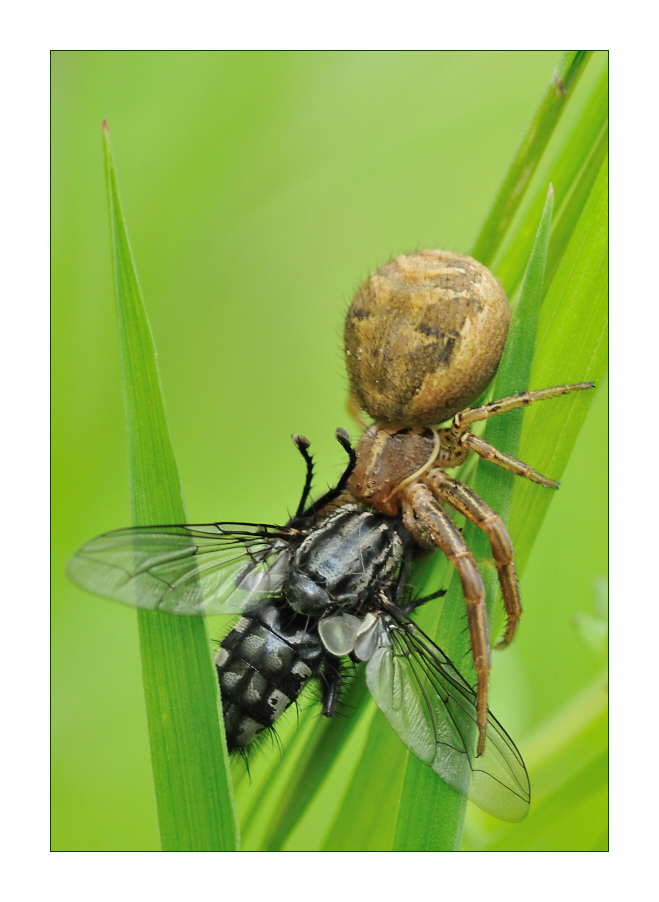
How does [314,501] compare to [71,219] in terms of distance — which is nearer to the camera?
[314,501]

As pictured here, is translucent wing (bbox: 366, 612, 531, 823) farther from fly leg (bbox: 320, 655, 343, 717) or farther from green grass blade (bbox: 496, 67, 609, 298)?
green grass blade (bbox: 496, 67, 609, 298)

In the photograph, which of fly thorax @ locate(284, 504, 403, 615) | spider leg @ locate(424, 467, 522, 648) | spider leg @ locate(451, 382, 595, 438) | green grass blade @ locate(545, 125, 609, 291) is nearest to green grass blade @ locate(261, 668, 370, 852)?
fly thorax @ locate(284, 504, 403, 615)

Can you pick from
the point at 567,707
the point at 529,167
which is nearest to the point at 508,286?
the point at 529,167

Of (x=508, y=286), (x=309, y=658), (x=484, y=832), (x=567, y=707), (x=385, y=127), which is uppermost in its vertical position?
(x=385, y=127)

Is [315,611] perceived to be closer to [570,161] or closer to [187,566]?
[187,566]

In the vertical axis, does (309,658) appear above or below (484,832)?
above

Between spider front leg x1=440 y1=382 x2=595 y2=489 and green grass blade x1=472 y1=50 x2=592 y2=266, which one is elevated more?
green grass blade x1=472 y1=50 x2=592 y2=266

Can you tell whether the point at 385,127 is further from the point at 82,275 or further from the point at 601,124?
the point at 601,124
